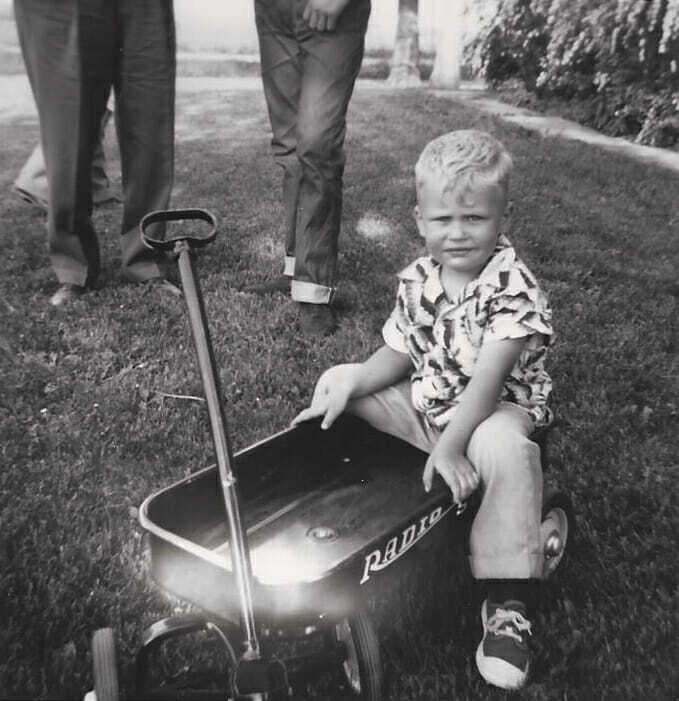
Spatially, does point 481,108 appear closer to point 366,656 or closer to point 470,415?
point 470,415

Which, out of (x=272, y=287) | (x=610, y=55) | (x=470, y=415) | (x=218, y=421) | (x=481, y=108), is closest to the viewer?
(x=218, y=421)

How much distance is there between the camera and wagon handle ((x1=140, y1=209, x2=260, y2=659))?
4.83ft

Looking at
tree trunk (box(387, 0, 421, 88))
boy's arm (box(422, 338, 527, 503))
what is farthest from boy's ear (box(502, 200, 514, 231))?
tree trunk (box(387, 0, 421, 88))

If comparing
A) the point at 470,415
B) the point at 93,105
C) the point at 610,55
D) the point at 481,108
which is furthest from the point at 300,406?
the point at 481,108

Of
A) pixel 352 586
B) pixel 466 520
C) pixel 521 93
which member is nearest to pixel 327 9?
pixel 466 520

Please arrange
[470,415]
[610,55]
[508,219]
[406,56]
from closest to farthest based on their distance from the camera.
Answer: [470,415]
[508,219]
[610,55]
[406,56]

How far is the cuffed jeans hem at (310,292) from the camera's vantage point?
3.50 meters

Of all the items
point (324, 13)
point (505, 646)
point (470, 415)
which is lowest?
point (505, 646)

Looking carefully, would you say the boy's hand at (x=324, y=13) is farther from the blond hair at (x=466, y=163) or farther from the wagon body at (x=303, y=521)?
the wagon body at (x=303, y=521)

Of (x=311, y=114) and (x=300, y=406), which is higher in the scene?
(x=311, y=114)

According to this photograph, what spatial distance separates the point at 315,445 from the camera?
2285 mm

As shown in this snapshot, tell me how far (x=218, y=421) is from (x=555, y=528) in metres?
1.02

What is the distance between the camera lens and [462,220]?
81.2 inches

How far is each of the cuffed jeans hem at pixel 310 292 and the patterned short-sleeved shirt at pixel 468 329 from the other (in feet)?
3.84
